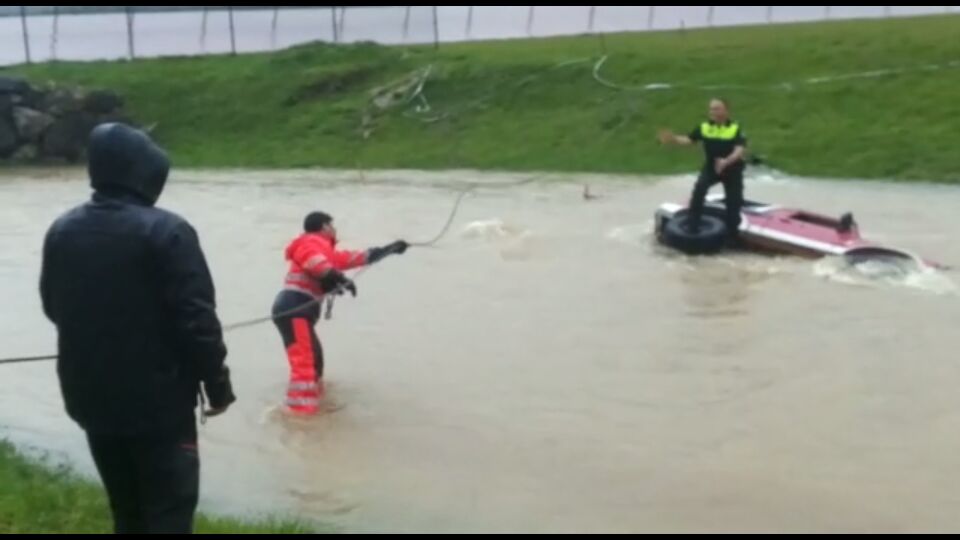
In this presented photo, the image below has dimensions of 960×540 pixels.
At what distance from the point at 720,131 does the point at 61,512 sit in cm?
1217

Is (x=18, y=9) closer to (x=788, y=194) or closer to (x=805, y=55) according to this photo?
(x=805, y=55)

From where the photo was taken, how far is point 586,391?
11891 mm

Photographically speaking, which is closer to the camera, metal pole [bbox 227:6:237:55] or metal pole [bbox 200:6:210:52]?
metal pole [bbox 227:6:237:55]

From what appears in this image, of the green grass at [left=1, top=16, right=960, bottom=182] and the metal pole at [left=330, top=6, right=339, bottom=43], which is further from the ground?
the metal pole at [left=330, top=6, right=339, bottom=43]

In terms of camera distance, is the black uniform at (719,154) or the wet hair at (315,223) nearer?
the wet hair at (315,223)

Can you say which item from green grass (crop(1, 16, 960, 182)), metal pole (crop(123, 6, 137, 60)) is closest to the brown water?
green grass (crop(1, 16, 960, 182))

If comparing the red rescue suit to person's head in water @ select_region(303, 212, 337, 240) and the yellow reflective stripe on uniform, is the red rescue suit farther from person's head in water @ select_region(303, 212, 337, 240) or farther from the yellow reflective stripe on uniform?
the yellow reflective stripe on uniform

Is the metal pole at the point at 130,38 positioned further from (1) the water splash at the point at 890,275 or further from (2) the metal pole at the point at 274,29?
(1) the water splash at the point at 890,275

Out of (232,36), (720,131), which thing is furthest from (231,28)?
(720,131)

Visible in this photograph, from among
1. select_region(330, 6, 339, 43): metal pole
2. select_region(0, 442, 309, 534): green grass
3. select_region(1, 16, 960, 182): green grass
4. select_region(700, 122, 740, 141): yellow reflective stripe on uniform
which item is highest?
select_region(330, 6, 339, 43): metal pole

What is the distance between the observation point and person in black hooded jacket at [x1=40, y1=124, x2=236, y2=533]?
4973mm

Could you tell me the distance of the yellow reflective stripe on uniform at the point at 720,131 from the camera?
17.9 meters

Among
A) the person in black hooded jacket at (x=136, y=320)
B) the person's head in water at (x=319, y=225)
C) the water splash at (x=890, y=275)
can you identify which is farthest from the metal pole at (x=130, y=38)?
the person in black hooded jacket at (x=136, y=320)

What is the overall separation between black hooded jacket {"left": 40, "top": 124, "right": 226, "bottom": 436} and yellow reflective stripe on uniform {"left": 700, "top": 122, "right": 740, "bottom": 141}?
523 inches
